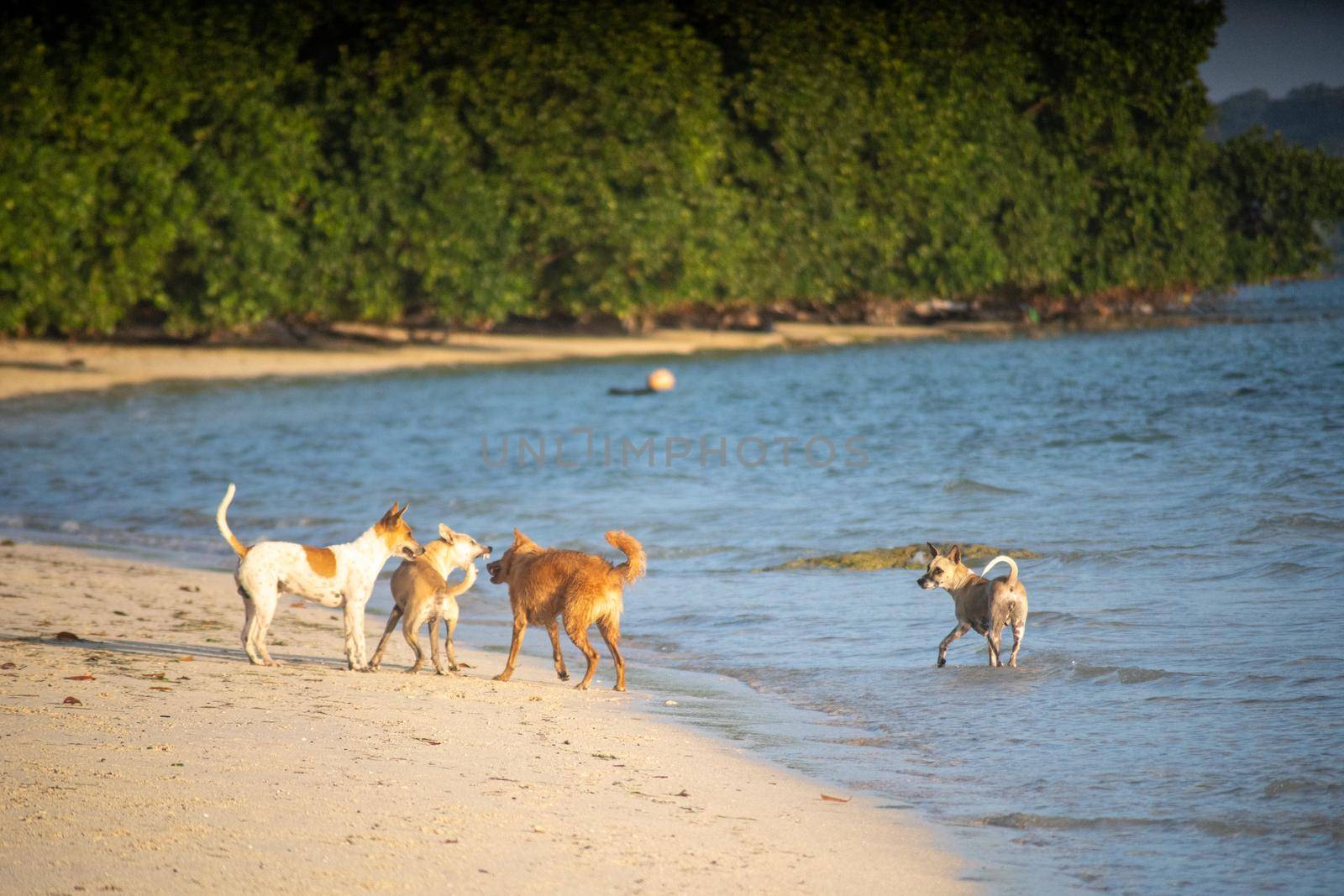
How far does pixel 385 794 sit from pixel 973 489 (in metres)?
11.1

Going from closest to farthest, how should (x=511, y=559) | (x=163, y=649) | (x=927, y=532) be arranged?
(x=163, y=649) → (x=511, y=559) → (x=927, y=532)

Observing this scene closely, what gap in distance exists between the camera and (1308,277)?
6038cm

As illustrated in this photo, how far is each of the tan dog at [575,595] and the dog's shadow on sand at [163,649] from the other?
1.09 meters

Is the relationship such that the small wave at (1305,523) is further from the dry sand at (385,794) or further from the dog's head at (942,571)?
the dry sand at (385,794)

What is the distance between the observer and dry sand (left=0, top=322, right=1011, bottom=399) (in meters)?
28.3

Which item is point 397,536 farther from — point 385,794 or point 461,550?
point 385,794

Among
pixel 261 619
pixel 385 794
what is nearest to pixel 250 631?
pixel 261 619

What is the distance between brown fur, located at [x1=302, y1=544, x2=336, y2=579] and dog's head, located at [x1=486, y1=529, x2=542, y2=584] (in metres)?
0.89

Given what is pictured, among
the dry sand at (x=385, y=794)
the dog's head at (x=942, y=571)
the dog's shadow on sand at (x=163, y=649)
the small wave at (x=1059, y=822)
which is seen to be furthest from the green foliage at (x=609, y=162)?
the small wave at (x=1059, y=822)

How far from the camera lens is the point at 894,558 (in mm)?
11328

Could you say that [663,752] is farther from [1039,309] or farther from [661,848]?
[1039,309]

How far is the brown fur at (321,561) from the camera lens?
25.1ft

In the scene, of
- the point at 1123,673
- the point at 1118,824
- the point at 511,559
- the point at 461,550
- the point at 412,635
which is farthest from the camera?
the point at 461,550

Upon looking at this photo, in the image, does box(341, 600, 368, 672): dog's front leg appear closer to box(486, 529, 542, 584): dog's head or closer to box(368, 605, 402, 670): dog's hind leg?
box(368, 605, 402, 670): dog's hind leg
